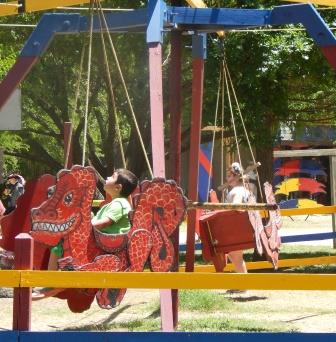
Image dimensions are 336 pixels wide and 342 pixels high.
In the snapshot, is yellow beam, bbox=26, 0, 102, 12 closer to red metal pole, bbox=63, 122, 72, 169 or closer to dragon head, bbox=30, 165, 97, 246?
red metal pole, bbox=63, 122, 72, 169

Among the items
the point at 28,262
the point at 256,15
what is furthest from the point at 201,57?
the point at 28,262

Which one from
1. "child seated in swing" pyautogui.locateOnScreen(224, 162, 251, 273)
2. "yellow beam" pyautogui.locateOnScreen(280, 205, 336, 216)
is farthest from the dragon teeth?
"yellow beam" pyautogui.locateOnScreen(280, 205, 336, 216)

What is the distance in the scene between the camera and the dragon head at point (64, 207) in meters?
6.24

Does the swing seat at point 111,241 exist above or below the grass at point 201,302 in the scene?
above

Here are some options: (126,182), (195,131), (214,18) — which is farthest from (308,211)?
(126,182)

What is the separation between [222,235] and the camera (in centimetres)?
1001

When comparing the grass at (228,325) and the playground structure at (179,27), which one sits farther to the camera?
the grass at (228,325)

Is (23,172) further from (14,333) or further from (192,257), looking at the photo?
(14,333)

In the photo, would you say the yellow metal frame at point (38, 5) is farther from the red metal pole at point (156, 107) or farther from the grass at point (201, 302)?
the grass at point (201, 302)

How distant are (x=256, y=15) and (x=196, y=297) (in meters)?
3.54

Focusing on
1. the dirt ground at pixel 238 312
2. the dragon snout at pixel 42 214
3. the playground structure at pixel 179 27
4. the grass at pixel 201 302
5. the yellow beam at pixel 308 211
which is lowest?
the dirt ground at pixel 238 312

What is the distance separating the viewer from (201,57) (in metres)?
8.90

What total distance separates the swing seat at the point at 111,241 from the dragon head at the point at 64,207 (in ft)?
0.55

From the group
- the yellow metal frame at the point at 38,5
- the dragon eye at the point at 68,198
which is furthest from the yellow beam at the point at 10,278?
the yellow metal frame at the point at 38,5
